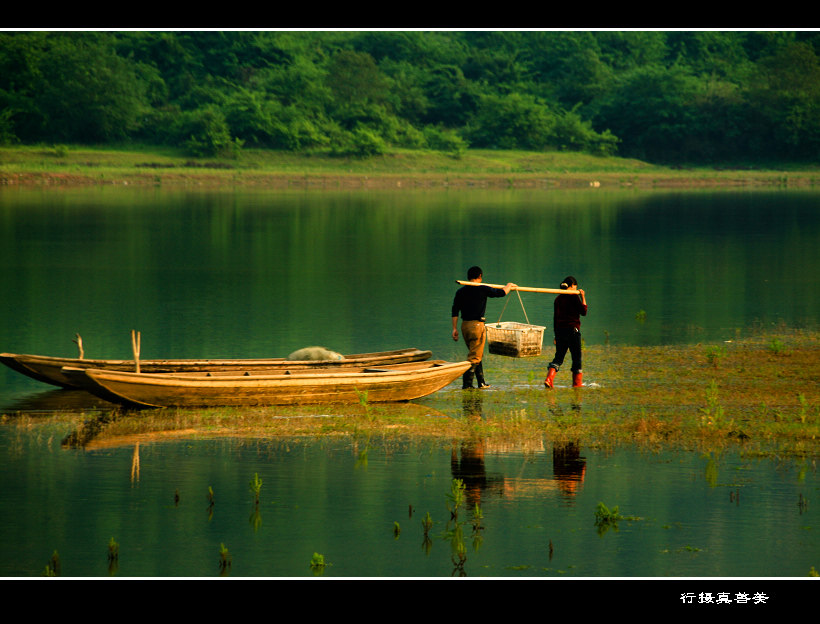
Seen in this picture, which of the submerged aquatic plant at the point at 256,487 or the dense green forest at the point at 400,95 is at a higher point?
the dense green forest at the point at 400,95

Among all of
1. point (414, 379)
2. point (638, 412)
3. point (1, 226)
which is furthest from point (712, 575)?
point (1, 226)

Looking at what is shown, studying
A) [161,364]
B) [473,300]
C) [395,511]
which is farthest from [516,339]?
[395,511]

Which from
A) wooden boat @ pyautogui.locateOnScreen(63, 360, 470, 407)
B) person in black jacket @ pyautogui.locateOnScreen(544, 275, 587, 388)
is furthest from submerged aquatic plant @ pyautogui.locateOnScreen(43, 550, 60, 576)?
person in black jacket @ pyautogui.locateOnScreen(544, 275, 587, 388)

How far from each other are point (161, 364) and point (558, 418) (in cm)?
537

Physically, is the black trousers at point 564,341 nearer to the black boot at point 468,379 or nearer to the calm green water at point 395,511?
the black boot at point 468,379

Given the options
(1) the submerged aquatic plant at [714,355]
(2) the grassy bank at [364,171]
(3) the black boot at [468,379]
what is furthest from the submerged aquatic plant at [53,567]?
(2) the grassy bank at [364,171]

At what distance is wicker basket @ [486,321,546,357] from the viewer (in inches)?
709

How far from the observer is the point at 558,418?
52.9ft

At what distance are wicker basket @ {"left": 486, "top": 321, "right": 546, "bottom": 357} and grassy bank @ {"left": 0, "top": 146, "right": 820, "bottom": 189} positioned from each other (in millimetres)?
72167

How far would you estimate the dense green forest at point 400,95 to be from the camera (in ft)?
327

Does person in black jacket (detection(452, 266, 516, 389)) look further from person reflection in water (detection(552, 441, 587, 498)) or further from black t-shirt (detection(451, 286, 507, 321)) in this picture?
person reflection in water (detection(552, 441, 587, 498))

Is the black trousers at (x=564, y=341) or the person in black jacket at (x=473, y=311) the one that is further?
the black trousers at (x=564, y=341)

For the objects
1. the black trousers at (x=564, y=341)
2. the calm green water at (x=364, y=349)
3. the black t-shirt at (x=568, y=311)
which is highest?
the black t-shirt at (x=568, y=311)

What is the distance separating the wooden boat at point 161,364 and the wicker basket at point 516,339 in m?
1.42
